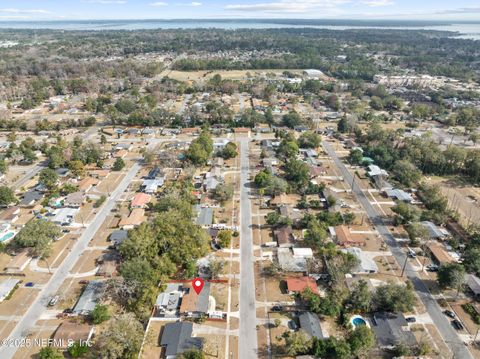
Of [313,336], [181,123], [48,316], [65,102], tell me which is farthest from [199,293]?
[65,102]

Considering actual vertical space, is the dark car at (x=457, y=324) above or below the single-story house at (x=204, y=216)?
below

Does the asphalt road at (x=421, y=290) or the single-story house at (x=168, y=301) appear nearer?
the asphalt road at (x=421, y=290)

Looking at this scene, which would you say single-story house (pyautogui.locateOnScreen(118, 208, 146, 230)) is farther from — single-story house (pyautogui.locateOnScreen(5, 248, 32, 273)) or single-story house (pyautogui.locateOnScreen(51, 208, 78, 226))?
single-story house (pyautogui.locateOnScreen(5, 248, 32, 273))

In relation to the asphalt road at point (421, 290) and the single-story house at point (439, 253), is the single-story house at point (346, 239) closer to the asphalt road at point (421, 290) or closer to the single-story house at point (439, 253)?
the asphalt road at point (421, 290)

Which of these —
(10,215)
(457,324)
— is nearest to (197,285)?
(457,324)

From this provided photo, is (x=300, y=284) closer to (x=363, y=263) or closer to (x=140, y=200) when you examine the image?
(x=363, y=263)

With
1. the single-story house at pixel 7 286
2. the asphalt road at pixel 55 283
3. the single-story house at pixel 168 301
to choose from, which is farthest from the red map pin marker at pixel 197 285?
the single-story house at pixel 7 286

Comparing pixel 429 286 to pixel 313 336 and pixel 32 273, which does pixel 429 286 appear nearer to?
pixel 313 336
